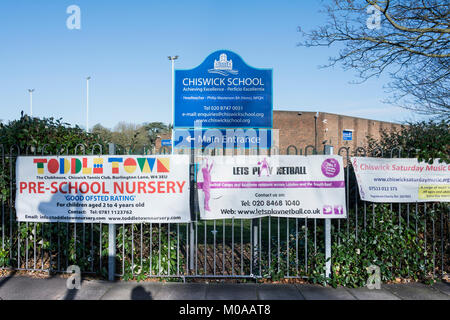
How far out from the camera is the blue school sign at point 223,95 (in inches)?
231

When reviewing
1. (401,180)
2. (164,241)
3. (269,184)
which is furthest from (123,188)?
(401,180)

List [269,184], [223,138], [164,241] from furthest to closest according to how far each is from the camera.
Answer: [223,138], [164,241], [269,184]

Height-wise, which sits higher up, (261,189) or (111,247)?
(261,189)

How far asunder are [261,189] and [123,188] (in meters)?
1.98

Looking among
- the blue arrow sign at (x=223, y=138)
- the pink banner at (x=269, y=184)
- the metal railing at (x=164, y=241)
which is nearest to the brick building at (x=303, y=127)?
the blue arrow sign at (x=223, y=138)

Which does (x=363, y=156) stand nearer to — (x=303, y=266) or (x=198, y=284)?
(x=303, y=266)

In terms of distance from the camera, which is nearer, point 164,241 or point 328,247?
point 328,247

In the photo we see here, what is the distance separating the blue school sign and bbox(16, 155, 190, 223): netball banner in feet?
3.97

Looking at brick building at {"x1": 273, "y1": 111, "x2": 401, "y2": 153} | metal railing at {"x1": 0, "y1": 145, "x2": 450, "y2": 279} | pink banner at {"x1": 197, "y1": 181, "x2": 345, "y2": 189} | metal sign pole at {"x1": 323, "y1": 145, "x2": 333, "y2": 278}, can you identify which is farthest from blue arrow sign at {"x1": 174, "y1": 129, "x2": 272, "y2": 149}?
brick building at {"x1": 273, "y1": 111, "x2": 401, "y2": 153}

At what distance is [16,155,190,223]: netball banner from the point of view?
16.2 ft

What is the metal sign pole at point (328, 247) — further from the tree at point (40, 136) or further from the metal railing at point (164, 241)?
the tree at point (40, 136)

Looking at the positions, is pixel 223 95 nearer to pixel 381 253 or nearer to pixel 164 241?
pixel 164 241

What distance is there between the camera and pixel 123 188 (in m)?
4.96

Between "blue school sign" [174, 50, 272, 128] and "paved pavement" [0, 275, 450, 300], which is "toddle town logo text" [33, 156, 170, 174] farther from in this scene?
"paved pavement" [0, 275, 450, 300]
